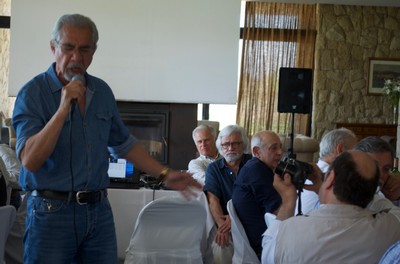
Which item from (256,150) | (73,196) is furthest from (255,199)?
(73,196)

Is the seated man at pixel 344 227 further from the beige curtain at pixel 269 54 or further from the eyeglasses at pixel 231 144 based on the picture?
the beige curtain at pixel 269 54

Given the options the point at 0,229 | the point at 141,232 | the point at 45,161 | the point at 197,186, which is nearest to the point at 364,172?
the point at 197,186

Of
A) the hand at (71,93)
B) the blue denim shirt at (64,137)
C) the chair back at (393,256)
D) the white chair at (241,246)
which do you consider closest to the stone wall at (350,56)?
the white chair at (241,246)

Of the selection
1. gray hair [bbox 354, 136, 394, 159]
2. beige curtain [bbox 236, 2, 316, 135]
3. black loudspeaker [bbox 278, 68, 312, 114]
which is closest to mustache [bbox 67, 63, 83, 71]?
gray hair [bbox 354, 136, 394, 159]

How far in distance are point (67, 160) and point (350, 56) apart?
10301 mm

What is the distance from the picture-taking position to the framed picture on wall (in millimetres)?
11336

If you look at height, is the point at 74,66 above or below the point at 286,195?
above

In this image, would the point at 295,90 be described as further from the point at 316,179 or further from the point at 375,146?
the point at 316,179

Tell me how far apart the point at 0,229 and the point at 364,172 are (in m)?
1.39

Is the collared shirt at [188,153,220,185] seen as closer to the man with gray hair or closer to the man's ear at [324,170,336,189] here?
the man with gray hair

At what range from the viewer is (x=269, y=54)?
37.3ft

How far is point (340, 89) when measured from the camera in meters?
11.3

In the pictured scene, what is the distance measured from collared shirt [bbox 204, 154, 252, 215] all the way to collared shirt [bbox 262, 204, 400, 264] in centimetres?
203

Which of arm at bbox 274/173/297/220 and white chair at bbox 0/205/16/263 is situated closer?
white chair at bbox 0/205/16/263
